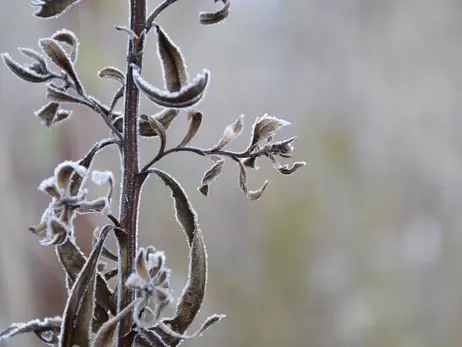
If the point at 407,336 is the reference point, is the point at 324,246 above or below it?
above

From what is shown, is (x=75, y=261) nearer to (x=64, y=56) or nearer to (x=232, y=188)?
(x=64, y=56)

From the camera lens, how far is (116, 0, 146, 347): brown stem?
0.40 m

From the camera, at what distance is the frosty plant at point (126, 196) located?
37 cm

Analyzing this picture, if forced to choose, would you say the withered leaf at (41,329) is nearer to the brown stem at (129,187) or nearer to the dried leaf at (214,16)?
the brown stem at (129,187)

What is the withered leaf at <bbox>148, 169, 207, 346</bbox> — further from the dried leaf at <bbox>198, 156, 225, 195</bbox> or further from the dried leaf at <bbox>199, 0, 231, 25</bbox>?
the dried leaf at <bbox>199, 0, 231, 25</bbox>

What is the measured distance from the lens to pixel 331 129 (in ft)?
4.20

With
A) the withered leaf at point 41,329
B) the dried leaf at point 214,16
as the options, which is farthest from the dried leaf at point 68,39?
the withered leaf at point 41,329

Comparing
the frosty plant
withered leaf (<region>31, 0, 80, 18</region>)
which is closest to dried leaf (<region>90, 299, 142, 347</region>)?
the frosty plant

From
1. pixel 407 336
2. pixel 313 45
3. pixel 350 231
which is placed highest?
pixel 313 45

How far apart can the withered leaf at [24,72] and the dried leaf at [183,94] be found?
9 centimetres

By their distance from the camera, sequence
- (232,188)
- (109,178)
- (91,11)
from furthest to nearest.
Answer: (232,188)
(91,11)
(109,178)

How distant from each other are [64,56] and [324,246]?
0.95m

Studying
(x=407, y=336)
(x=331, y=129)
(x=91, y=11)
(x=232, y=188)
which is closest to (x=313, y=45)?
(x=331, y=129)

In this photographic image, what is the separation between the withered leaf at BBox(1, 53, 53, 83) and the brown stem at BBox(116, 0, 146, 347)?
6 centimetres
